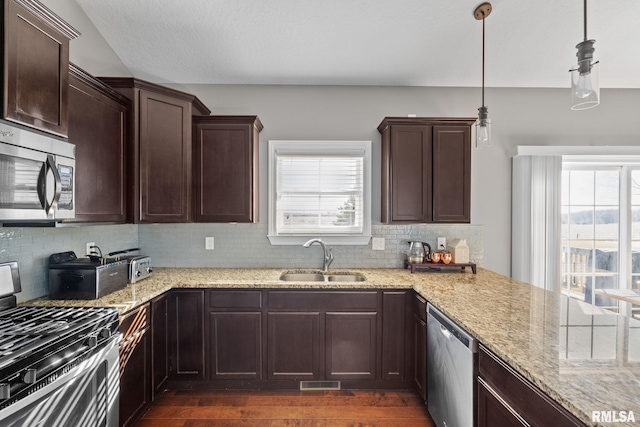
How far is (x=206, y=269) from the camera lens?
10.1ft

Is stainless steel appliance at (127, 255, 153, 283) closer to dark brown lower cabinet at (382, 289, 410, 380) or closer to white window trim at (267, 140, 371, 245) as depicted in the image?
white window trim at (267, 140, 371, 245)

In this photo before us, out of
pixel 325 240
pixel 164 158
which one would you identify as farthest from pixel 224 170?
pixel 325 240

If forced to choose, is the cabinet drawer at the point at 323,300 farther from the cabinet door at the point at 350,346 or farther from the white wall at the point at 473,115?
the white wall at the point at 473,115

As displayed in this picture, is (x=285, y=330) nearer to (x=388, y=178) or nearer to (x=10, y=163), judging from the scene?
(x=388, y=178)

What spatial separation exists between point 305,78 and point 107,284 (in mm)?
2361

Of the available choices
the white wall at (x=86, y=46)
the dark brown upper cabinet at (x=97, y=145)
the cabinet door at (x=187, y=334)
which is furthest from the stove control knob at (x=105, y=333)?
the white wall at (x=86, y=46)

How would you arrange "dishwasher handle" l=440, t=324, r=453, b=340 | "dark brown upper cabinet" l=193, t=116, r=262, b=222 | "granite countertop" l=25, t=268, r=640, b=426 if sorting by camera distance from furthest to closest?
"dark brown upper cabinet" l=193, t=116, r=262, b=222 → "dishwasher handle" l=440, t=324, r=453, b=340 → "granite countertop" l=25, t=268, r=640, b=426

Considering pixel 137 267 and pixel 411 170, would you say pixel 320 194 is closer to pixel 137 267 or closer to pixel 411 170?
pixel 411 170

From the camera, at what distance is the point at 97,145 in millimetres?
2121

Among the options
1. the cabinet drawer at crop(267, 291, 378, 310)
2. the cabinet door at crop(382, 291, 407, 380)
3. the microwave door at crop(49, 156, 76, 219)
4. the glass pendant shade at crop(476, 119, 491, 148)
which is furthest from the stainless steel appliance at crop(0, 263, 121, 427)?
the glass pendant shade at crop(476, 119, 491, 148)

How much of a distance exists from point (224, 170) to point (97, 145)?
93 centimetres

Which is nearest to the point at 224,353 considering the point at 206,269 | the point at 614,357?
the point at 206,269

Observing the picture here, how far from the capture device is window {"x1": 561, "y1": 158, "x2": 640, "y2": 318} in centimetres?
323

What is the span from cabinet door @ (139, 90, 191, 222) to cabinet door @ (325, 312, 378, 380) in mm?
1528
